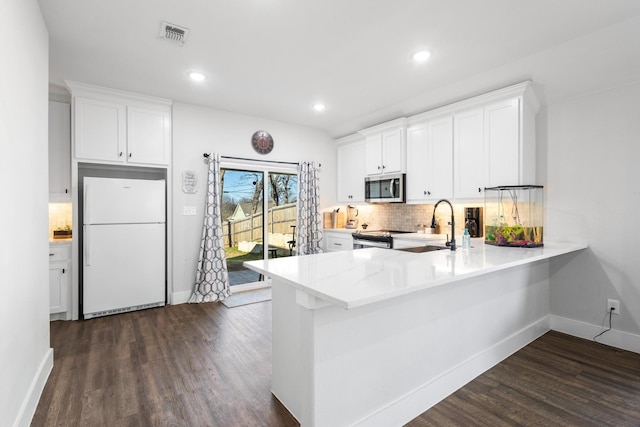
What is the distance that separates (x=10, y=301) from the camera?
154 centimetres

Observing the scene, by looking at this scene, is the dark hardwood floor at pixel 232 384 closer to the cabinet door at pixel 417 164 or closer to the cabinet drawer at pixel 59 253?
the cabinet drawer at pixel 59 253

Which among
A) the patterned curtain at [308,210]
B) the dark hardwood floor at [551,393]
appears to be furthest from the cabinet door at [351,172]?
the dark hardwood floor at [551,393]

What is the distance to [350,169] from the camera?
527 cm

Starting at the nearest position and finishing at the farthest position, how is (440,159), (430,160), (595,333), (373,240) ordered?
(595,333), (440,159), (430,160), (373,240)

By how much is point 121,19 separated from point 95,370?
2655 millimetres

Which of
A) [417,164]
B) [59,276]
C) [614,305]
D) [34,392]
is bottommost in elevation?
[34,392]

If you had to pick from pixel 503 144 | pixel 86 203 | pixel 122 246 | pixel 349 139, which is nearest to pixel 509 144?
pixel 503 144

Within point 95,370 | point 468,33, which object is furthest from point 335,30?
point 95,370

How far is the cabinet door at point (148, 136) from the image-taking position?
3.70m

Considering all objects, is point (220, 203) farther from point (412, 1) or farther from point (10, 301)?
point (412, 1)

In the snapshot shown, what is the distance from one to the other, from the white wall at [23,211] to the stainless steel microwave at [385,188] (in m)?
3.70

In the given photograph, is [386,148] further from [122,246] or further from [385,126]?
[122,246]

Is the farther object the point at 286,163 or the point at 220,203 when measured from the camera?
the point at 286,163

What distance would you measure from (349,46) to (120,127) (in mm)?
2853
